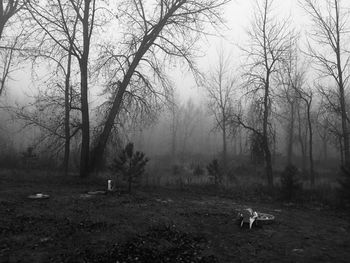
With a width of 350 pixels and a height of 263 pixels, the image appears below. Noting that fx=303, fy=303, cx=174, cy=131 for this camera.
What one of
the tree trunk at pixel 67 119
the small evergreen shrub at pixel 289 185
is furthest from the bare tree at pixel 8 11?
the small evergreen shrub at pixel 289 185

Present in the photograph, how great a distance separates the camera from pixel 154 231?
671 centimetres

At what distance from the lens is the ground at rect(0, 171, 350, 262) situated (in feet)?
17.4

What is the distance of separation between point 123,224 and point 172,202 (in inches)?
132

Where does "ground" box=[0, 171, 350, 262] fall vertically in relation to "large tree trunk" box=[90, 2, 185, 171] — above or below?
below

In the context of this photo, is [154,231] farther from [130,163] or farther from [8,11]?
[8,11]

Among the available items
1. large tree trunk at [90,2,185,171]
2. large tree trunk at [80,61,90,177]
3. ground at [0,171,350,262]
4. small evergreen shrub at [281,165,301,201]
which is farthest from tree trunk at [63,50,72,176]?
small evergreen shrub at [281,165,301,201]

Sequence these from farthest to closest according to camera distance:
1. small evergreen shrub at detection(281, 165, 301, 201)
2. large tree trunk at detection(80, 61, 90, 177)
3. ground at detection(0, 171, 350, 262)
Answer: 1. large tree trunk at detection(80, 61, 90, 177)
2. small evergreen shrub at detection(281, 165, 301, 201)
3. ground at detection(0, 171, 350, 262)

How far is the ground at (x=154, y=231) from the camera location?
532 centimetres

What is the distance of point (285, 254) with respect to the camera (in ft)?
18.4

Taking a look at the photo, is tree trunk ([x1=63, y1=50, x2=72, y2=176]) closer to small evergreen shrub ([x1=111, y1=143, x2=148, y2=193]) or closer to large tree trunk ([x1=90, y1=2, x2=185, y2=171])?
large tree trunk ([x1=90, y1=2, x2=185, y2=171])

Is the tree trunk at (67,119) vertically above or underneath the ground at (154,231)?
above

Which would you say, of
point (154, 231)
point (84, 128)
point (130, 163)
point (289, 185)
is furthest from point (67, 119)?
point (289, 185)

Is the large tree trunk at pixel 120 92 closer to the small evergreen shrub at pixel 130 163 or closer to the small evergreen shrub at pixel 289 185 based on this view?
the small evergreen shrub at pixel 130 163

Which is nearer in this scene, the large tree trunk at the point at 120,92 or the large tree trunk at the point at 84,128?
the large tree trunk at the point at 84,128
